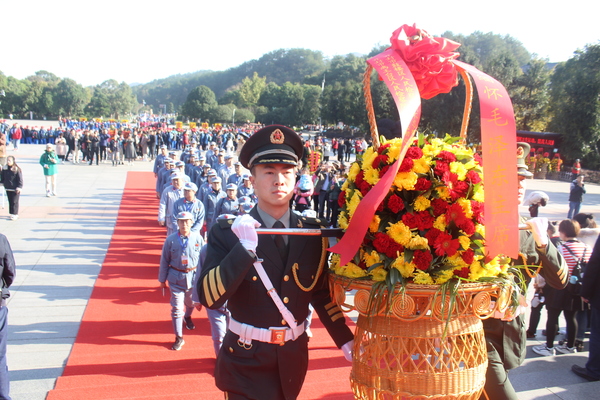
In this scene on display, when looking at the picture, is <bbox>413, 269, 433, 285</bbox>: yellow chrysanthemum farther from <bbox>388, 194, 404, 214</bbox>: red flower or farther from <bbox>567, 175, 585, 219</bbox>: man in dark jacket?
<bbox>567, 175, 585, 219</bbox>: man in dark jacket

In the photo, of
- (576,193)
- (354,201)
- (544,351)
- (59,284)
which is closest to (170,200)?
(59,284)

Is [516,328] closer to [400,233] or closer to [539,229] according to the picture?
[539,229]

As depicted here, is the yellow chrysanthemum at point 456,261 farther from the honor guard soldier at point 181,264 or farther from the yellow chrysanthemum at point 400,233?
the honor guard soldier at point 181,264

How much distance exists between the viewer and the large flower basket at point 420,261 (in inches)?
94.3

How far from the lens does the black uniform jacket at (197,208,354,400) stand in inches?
105

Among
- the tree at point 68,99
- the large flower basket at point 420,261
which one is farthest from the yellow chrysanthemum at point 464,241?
the tree at point 68,99

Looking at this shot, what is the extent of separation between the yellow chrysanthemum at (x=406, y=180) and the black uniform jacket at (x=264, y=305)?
665mm

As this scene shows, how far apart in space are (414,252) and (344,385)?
124 inches

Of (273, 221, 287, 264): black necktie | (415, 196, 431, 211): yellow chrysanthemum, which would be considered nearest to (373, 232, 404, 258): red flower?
(415, 196, 431, 211): yellow chrysanthemum

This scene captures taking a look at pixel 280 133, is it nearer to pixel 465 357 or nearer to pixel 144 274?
pixel 465 357

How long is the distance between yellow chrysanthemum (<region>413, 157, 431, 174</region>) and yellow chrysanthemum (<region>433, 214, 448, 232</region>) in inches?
9.8

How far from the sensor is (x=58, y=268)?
9820mm

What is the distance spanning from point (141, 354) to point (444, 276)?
5009mm

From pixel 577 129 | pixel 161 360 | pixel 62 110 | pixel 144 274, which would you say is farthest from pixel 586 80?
pixel 62 110
